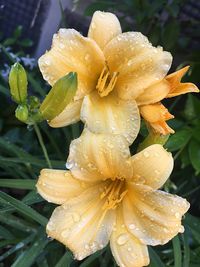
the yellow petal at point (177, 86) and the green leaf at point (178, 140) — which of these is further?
the green leaf at point (178, 140)

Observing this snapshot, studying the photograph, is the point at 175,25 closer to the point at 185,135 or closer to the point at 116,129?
the point at 185,135

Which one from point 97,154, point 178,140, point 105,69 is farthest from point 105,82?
point 178,140

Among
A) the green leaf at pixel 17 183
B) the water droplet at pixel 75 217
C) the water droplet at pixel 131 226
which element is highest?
the water droplet at pixel 131 226

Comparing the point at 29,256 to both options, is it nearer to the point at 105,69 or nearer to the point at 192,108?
the point at 105,69

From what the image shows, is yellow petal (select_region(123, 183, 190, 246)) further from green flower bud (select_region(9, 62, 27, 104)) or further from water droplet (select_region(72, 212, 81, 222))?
A: green flower bud (select_region(9, 62, 27, 104))

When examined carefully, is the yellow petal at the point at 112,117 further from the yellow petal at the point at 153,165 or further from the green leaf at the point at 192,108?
the green leaf at the point at 192,108

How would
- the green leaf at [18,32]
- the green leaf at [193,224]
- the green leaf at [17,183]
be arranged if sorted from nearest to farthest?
the green leaf at [17,183] < the green leaf at [193,224] < the green leaf at [18,32]

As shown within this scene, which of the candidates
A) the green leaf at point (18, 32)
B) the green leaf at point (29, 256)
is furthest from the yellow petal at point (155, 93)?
the green leaf at point (18, 32)
